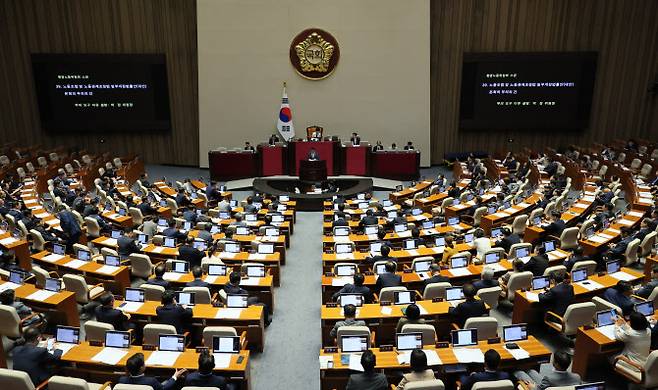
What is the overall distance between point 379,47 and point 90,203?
13.3 meters

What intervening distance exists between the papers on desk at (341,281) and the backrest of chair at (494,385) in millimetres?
3757

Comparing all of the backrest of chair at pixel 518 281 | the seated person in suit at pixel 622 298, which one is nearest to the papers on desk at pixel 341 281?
the backrest of chair at pixel 518 281

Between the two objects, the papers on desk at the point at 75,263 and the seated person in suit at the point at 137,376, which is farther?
the papers on desk at the point at 75,263

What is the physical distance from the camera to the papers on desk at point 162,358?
6.35 m

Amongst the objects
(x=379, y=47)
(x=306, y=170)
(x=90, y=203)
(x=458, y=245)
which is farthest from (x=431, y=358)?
(x=379, y=47)

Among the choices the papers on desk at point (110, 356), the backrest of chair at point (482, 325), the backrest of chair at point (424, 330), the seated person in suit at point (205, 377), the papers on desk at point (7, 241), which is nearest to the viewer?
the seated person in suit at point (205, 377)

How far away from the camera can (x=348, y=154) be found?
2081 centimetres

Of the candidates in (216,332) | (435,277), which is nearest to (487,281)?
(435,277)

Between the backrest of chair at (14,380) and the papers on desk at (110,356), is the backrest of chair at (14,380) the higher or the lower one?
the higher one

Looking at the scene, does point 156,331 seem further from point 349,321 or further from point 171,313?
point 349,321

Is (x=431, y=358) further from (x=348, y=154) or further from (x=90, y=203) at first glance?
(x=348, y=154)

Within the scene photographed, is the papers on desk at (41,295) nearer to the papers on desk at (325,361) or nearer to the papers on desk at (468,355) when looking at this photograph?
the papers on desk at (325,361)

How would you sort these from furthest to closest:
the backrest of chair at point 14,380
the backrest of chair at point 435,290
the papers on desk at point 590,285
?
the papers on desk at point 590,285 → the backrest of chair at point 435,290 → the backrest of chair at point 14,380

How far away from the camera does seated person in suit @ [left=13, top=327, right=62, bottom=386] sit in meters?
6.20
